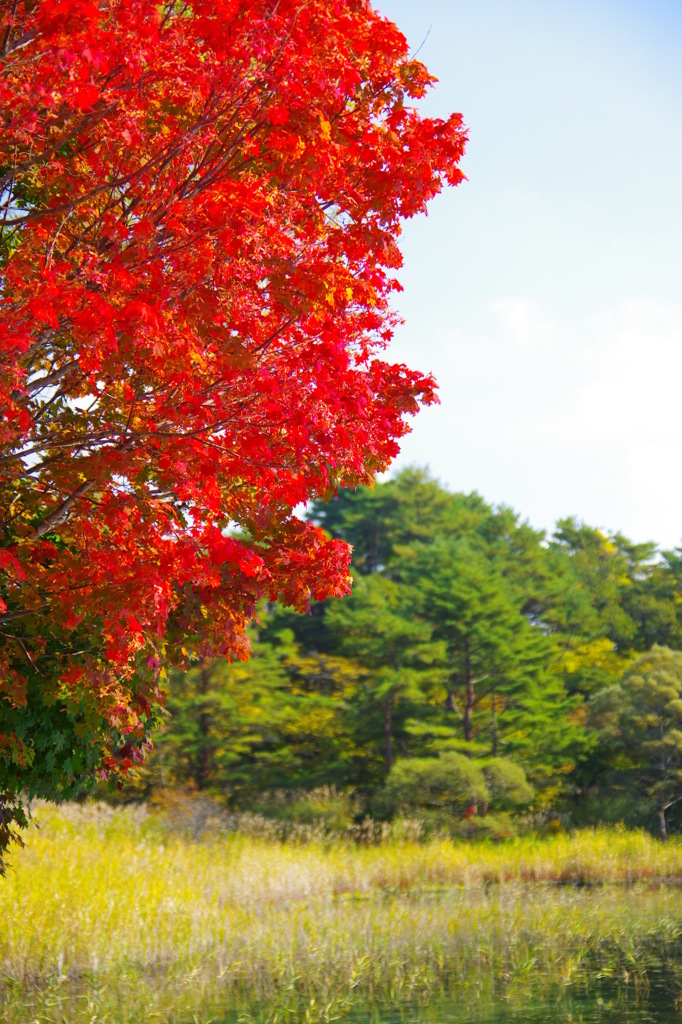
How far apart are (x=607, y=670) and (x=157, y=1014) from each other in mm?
22074

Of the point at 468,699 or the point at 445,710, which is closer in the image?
the point at 468,699

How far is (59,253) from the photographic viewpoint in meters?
4.46

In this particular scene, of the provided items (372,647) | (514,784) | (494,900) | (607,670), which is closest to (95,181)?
(494,900)

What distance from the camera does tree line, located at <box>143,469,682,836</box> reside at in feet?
67.2

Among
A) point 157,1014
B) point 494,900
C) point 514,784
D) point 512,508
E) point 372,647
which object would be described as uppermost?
point 512,508

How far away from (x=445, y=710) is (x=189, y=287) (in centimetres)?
2095

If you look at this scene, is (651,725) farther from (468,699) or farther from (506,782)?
(468,699)

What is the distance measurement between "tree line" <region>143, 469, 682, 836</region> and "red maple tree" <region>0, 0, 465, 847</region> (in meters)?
15.9

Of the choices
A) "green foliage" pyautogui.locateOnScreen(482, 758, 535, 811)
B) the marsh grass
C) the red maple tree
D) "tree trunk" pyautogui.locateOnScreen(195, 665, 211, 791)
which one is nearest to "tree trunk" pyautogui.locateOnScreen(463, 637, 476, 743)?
"green foliage" pyautogui.locateOnScreen(482, 758, 535, 811)

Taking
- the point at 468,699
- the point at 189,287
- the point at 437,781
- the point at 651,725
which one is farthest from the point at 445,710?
the point at 189,287

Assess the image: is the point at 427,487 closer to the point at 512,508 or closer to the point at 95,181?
the point at 512,508

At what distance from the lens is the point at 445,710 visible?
23.8 m

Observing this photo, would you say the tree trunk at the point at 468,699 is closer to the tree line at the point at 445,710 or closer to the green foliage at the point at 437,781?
the tree line at the point at 445,710

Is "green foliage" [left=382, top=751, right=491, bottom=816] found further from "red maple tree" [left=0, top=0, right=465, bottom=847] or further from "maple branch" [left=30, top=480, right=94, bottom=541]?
"maple branch" [left=30, top=480, right=94, bottom=541]
